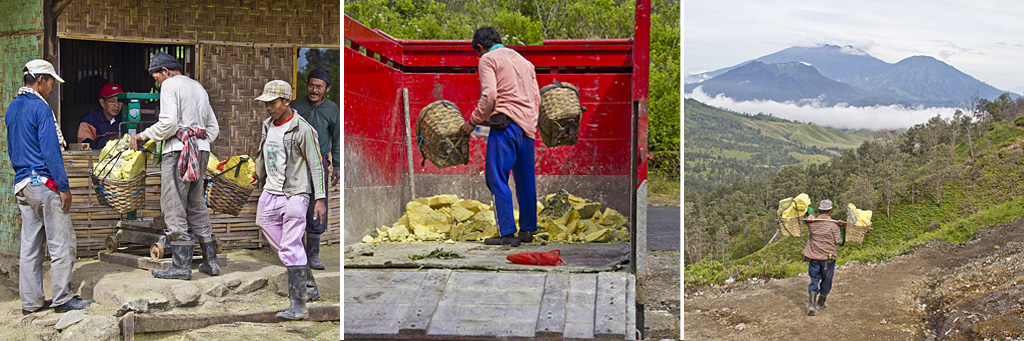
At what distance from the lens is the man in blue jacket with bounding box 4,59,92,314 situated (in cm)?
475

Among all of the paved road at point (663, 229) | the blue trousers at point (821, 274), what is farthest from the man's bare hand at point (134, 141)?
the blue trousers at point (821, 274)

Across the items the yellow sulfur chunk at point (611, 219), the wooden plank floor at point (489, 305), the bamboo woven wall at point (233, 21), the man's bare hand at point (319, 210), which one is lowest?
the wooden plank floor at point (489, 305)

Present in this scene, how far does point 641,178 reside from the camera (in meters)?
3.68

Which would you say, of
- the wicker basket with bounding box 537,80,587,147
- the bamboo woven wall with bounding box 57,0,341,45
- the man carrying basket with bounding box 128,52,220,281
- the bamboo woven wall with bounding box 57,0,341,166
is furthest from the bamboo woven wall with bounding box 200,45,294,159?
the wicker basket with bounding box 537,80,587,147

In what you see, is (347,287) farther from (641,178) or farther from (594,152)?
(594,152)

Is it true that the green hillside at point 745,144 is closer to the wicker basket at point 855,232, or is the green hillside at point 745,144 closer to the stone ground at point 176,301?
the wicker basket at point 855,232

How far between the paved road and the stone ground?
3.24 m

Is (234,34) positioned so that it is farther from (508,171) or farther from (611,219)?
(611,219)

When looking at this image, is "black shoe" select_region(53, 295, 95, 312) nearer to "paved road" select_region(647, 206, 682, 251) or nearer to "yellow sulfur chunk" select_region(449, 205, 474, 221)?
"yellow sulfur chunk" select_region(449, 205, 474, 221)

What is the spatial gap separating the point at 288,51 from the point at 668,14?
9.01 metres

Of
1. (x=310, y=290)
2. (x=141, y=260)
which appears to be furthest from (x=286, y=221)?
(x=141, y=260)

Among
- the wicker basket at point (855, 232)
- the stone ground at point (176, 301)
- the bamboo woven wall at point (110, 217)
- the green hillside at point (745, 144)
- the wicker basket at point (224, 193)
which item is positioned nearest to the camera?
the stone ground at point (176, 301)

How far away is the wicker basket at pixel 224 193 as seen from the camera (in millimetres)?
5633

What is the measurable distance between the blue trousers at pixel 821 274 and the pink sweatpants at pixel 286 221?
394cm
